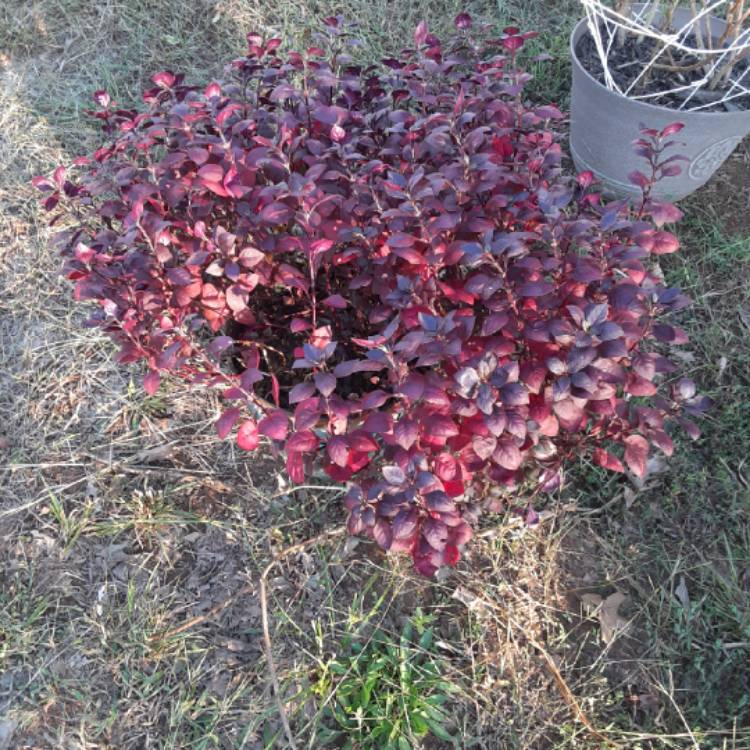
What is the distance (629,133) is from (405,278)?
1468mm

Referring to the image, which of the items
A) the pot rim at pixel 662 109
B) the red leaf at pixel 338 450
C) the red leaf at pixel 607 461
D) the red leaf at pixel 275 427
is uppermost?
the pot rim at pixel 662 109

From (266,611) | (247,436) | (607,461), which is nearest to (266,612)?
(266,611)

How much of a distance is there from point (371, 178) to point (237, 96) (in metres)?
0.52

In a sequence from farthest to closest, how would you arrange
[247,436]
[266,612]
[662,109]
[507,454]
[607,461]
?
[662,109]
[266,612]
[607,461]
[247,436]
[507,454]

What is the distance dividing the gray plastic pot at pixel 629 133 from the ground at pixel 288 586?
1.34 feet

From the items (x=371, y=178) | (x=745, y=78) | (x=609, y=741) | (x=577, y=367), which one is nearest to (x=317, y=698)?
(x=609, y=741)

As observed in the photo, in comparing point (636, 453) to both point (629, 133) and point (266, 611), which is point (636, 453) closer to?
point (266, 611)

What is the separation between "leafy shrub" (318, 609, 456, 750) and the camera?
5.72ft

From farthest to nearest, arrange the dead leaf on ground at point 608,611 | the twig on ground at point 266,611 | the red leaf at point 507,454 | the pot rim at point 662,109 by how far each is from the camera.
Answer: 1. the pot rim at point 662,109
2. the dead leaf on ground at point 608,611
3. the twig on ground at point 266,611
4. the red leaf at point 507,454

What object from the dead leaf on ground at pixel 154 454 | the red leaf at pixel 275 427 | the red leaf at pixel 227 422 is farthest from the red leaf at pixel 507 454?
the dead leaf on ground at pixel 154 454

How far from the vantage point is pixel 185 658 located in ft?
6.19

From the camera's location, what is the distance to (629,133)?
2.61 m

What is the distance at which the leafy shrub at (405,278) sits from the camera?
4.94ft

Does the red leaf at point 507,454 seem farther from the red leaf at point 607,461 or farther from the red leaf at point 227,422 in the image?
the red leaf at point 227,422
